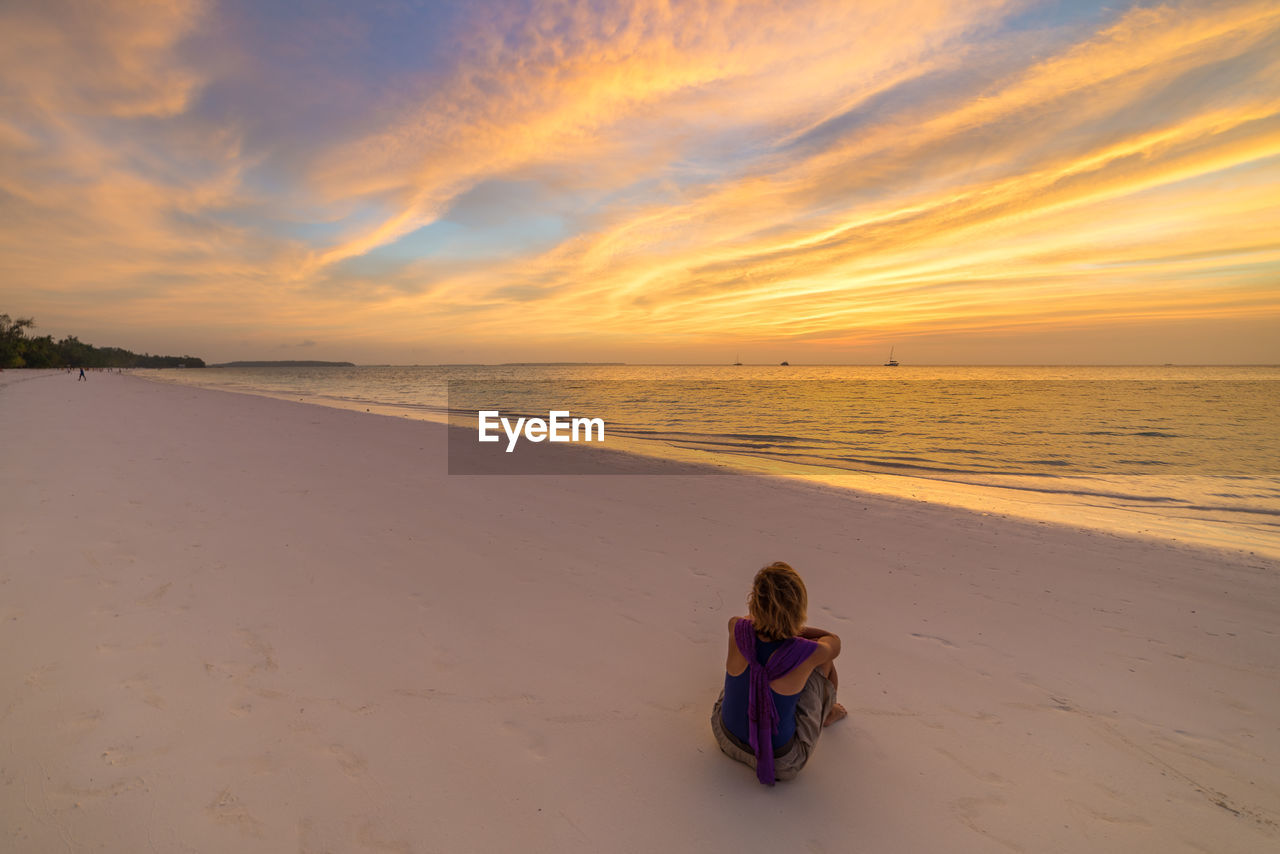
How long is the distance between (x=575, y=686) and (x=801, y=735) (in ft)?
5.92

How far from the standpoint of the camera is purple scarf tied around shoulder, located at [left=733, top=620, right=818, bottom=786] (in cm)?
318

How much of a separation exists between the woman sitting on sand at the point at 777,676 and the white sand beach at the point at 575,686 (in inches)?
10.1

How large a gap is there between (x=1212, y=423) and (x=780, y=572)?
41784 millimetres

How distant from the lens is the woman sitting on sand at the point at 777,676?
3.18 metres

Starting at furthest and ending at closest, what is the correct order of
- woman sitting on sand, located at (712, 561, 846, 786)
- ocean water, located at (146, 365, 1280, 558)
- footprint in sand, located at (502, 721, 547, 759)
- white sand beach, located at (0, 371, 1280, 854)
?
1. ocean water, located at (146, 365, 1280, 558)
2. footprint in sand, located at (502, 721, 547, 759)
3. woman sitting on sand, located at (712, 561, 846, 786)
4. white sand beach, located at (0, 371, 1280, 854)

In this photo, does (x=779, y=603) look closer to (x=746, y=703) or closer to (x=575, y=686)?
(x=746, y=703)

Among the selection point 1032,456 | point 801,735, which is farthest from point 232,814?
point 1032,456

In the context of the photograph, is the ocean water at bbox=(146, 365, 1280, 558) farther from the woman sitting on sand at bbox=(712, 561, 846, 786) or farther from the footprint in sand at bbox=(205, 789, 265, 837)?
the footprint in sand at bbox=(205, 789, 265, 837)

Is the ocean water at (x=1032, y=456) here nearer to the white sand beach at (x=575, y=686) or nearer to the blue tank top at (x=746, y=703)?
the white sand beach at (x=575, y=686)

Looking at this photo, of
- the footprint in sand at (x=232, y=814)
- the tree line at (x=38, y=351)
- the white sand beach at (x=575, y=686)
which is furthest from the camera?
the tree line at (x=38, y=351)

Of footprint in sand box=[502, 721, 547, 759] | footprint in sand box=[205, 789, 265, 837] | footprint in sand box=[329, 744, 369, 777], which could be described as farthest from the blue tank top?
footprint in sand box=[205, 789, 265, 837]

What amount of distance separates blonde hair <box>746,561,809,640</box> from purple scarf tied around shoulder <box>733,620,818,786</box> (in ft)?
0.32

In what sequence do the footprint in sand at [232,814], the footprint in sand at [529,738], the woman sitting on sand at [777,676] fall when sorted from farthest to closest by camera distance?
the footprint in sand at [529,738]
the woman sitting on sand at [777,676]
the footprint in sand at [232,814]

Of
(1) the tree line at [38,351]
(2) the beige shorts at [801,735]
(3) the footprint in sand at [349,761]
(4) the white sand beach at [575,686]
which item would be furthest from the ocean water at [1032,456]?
(1) the tree line at [38,351]
